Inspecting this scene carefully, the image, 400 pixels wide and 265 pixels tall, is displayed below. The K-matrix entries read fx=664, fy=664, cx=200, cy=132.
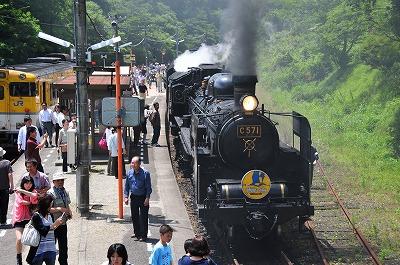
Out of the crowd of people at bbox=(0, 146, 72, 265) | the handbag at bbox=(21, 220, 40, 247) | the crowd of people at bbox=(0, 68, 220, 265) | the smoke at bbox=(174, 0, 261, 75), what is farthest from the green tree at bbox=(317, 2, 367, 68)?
the handbag at bbox=(21, 220, 40, 247)

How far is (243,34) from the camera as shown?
1213 cm

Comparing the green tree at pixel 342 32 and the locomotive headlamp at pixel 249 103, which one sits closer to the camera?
the locomotive headlamp at pixel 249 103

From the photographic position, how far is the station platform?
394 inches

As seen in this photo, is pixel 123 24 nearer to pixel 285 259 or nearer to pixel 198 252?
pixel 285 259

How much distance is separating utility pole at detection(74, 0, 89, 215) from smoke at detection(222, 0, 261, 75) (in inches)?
108

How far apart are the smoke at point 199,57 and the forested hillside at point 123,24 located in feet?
46.5

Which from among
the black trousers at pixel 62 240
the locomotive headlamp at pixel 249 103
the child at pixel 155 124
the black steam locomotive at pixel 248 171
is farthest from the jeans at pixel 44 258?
the child at pixel 155 124

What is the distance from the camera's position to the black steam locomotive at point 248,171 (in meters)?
10.2

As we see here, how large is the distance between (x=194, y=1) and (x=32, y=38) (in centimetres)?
4950

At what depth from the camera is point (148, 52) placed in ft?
223

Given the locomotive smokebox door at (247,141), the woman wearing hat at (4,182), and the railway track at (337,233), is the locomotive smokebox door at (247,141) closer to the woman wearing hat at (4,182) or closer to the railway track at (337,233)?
the railway track at (337,233)

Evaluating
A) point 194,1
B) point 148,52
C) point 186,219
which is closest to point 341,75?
point 186,219

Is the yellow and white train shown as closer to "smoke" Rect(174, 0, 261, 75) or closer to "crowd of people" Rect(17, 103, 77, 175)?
"crowd of people" Rect(17, 103, 77, 175)

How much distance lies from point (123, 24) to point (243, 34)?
61552 millimetres
